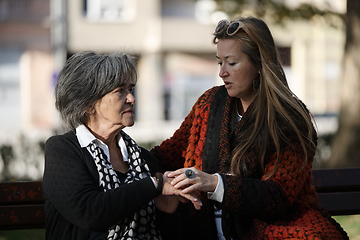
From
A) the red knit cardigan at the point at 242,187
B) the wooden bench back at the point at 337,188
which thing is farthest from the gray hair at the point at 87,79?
the wooden bench back at the point at 337,188

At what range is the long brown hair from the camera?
9.61 feet

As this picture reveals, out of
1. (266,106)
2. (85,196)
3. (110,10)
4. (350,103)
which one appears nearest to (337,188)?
(266,106)

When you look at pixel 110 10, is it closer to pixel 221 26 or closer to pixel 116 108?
pixel 221 26

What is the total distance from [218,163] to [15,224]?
135cm

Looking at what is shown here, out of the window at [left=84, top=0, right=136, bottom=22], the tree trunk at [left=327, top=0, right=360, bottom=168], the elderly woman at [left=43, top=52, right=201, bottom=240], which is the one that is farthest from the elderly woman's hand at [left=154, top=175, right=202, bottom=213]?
the window at [left=84, top=0, right=136, bottom=22]

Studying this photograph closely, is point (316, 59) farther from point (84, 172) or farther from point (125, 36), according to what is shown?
point (84, 172)

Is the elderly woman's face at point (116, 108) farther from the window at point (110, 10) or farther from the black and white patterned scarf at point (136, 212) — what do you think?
the window at point (110, 10)

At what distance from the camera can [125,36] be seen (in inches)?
822

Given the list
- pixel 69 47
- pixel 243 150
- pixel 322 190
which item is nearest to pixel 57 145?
pixel 243 150

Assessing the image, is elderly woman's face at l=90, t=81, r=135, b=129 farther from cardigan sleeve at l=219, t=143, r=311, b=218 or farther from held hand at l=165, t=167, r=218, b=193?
cardigan sleeve at l=219, t=143, r=311, b=218

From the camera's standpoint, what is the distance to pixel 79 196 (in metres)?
2.55

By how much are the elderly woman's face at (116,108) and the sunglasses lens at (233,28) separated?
0.66 meters

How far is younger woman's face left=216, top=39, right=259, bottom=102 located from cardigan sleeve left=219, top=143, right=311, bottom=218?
449 millimetres

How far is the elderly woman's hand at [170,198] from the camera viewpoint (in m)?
2.69
